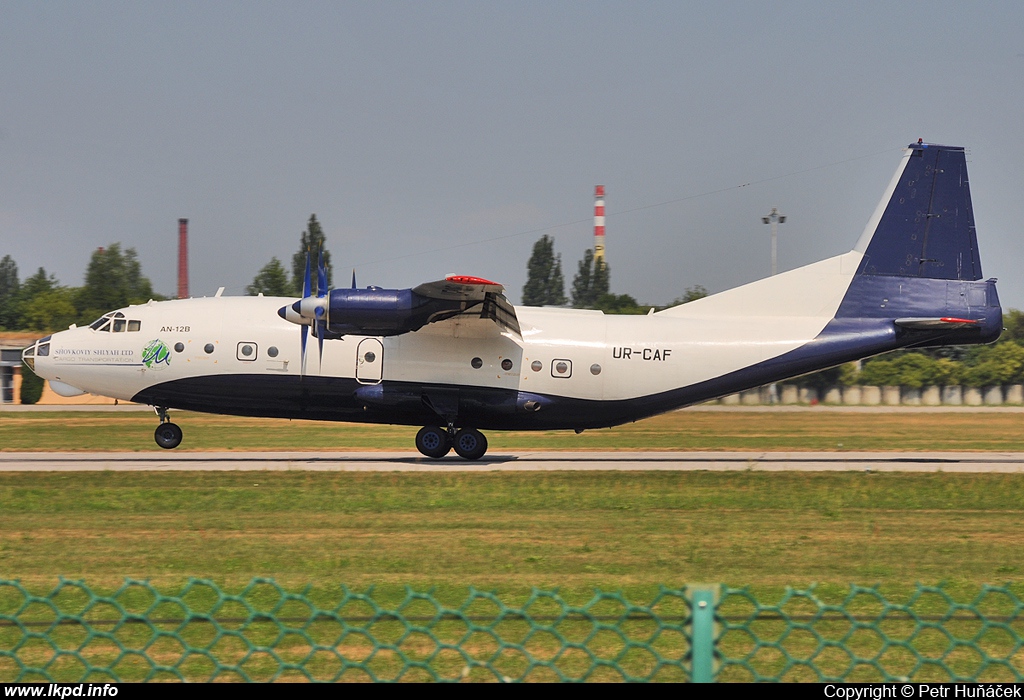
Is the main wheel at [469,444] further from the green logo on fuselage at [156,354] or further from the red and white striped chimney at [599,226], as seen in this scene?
the red and white striped chimney at [599,226]

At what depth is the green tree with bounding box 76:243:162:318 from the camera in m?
70.2

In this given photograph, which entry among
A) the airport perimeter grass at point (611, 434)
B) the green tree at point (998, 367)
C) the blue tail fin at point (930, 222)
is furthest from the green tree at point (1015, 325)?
the blue tail fin at point (930, 222)

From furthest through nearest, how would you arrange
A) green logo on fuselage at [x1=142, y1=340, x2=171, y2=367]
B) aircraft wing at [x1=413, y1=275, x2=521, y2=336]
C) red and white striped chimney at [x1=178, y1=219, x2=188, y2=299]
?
red and white striped chimney at [x1=178, y1=219, x2=188, y2=299] → green logo on fuselage at [x1=142, y1=340, x2=171, y2=367] → aircraft wing at [x1=413, y1=275, x2=521, y2=336]

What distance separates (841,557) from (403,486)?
908 centimetres

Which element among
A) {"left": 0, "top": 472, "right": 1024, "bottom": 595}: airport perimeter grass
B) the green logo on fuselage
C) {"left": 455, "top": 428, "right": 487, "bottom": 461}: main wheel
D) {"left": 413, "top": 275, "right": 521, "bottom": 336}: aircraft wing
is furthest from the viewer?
{"left": 455, "top": 428, "right": 487, "bottom": 461}: main wheel

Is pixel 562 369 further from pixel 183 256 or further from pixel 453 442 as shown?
pixel 183 256

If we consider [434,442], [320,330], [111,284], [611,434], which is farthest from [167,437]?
[111,284]

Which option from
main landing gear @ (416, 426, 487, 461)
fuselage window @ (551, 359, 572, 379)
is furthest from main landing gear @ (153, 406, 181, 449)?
fuselage window @ (551, 359, 572, 379)

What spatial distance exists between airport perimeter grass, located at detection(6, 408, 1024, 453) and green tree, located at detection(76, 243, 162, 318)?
29.0m

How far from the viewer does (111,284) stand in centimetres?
9206

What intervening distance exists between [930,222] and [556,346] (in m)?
9.50

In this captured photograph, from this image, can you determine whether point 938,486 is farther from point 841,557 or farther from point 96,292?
point 96,292

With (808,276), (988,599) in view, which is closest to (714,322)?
(808,276)

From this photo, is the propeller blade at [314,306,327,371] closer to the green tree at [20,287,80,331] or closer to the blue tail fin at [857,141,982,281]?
the blue tail fin at [857,141,982,281]
